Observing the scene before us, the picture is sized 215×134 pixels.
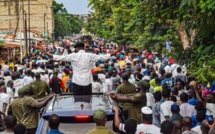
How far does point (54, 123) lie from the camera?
7.47m

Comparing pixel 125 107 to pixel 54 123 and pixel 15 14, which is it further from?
pixel 15 14

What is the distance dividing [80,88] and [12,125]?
131 inches

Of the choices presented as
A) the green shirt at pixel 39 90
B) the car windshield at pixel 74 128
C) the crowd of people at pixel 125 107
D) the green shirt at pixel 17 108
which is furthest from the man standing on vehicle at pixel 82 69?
the car windshield at pixel 74 128

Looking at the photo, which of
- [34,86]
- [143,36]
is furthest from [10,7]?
[34,86]

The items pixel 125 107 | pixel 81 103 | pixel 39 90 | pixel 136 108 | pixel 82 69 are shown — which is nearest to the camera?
pixel 81 103

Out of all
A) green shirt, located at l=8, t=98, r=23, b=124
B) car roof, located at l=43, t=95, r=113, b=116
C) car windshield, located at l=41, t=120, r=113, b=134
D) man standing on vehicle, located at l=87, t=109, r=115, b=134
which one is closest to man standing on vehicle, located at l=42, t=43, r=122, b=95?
green shirt, located at l=8, t=98, r=23, b=124

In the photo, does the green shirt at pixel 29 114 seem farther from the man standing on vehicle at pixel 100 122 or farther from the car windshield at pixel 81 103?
the man standing on vehicle at pixel 100 122

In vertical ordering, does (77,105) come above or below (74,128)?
above

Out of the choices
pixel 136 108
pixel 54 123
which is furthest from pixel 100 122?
pixel 136 108

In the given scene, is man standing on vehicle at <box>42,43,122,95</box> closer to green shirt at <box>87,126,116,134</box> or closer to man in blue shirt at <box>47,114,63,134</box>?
man in blue shirt at <box>47,114,63,134</box>

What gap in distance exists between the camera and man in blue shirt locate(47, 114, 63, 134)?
747 centimetres

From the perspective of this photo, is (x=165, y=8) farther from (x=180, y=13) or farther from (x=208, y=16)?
(x=208, y=16)

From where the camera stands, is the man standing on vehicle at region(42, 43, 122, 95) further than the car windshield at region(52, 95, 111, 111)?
Yes

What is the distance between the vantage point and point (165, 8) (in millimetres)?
12805
